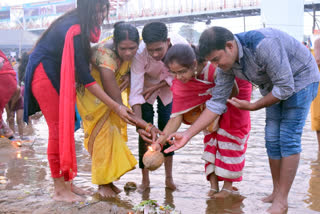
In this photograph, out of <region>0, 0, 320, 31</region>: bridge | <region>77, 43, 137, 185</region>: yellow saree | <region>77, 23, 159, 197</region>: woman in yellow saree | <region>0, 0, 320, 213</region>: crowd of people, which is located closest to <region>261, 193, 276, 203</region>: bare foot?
<region>0, 0, 320, 213</region>: crowd of people

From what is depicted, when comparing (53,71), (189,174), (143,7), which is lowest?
(189,174)

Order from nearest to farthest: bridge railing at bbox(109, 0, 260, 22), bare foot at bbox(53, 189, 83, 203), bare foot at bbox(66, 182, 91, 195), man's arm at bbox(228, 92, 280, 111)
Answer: man's arm at bbox(228, 92, 280, 111) → bare foot at bbox(53, 189, 83, 203) → bare foot at bbox(66, 182, 91, 195) → bridge railing at bbox(109, 0, 260, 22)

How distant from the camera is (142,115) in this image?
3.79 metres

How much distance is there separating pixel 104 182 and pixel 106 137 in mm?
414

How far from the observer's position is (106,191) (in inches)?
135

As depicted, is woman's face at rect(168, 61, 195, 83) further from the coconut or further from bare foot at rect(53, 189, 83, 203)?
bare foot at rect(53, 189, 83, 203)

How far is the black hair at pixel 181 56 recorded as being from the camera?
3.02 m

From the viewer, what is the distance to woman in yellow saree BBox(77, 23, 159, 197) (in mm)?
3336

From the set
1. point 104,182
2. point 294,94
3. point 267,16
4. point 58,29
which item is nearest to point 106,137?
point 104,182

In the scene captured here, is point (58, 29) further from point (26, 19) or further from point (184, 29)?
point (26, 19)

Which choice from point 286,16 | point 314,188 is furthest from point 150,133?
point 286,16

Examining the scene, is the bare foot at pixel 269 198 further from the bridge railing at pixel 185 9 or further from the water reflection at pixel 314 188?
the bridge railing at pixel 185 9

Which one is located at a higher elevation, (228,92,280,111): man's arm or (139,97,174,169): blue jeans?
(228,92,280,111): man's arm

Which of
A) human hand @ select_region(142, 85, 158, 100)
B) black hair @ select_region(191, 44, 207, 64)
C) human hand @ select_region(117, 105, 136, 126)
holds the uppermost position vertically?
black hair @ select_region(191, 44, 207, 64)
